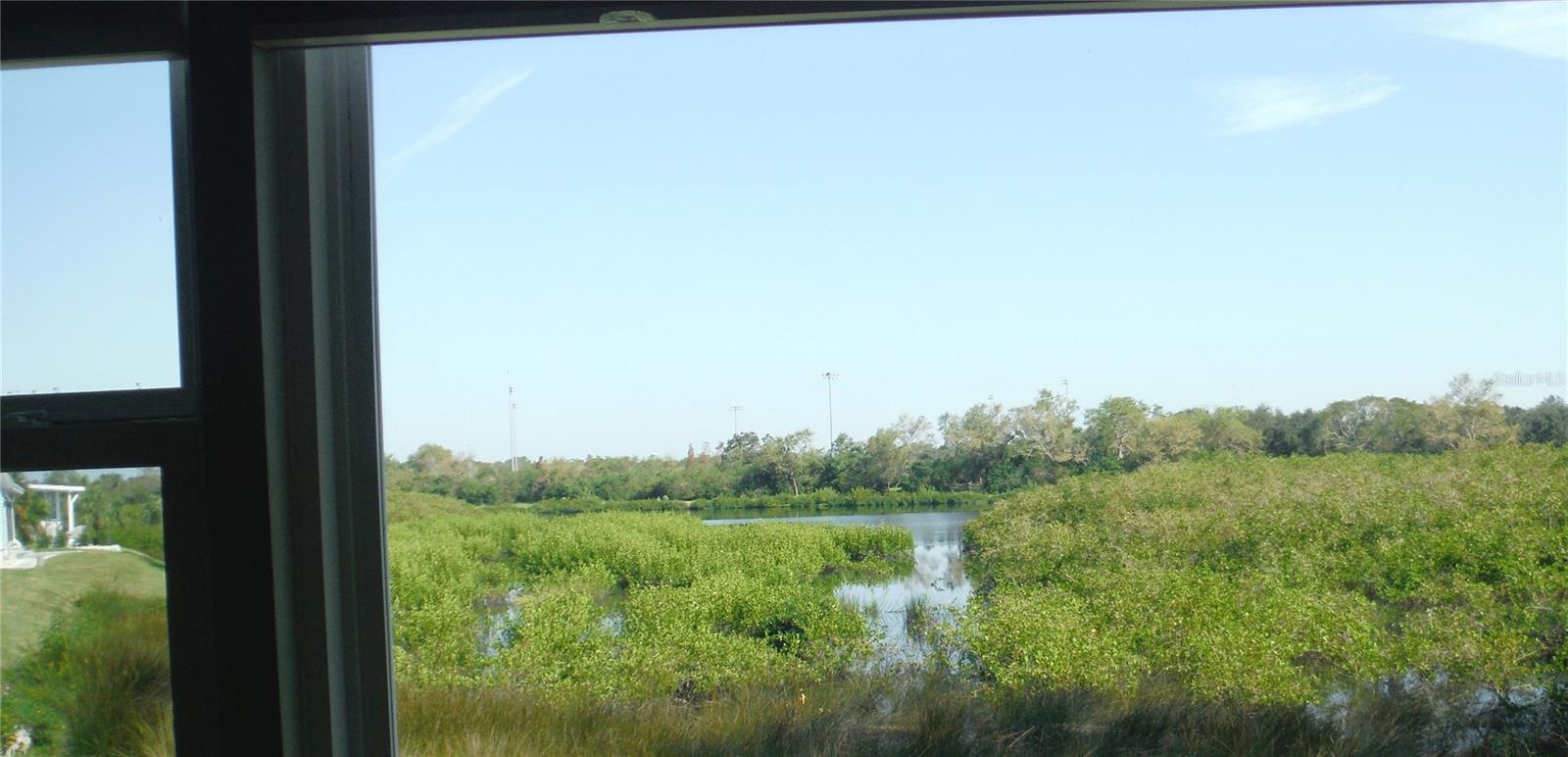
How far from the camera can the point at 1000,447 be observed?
5.71ft

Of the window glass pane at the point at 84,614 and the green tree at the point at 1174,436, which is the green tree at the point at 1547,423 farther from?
the window glass pane at the point at 84,614

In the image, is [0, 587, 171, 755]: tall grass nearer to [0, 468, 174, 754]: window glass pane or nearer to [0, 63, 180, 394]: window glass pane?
[0, 468, 174, 754]: window glass pane

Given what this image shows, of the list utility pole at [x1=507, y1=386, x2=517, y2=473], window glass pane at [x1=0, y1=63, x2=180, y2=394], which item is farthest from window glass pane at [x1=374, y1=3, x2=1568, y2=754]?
window glass pane at [x1=0, y1=63, x2=180, y2=394]

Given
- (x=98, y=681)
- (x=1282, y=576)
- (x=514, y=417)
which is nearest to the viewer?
(x=98, y=681)

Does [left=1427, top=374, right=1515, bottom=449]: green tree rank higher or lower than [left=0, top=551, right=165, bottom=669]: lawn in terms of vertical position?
higher

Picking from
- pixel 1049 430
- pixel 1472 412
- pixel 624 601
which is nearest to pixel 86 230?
pixel 624 601

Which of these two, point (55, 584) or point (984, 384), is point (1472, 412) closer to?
point (984, 384)

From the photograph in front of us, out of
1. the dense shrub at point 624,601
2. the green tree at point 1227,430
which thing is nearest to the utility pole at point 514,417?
the dense shrub at point 624,601

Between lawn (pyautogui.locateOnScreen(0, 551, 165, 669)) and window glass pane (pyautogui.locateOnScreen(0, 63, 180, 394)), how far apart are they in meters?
0.29

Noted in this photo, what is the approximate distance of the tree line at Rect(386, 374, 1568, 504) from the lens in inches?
67.0

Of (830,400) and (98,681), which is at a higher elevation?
(830,400)

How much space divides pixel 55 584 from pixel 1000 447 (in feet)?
5.31

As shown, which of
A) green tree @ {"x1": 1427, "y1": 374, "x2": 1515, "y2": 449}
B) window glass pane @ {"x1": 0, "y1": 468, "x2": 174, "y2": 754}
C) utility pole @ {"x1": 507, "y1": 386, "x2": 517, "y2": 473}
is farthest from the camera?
Answer: utility pole @ {"x1": 507, "y1": 386, "x2": 517, "y2": 473}

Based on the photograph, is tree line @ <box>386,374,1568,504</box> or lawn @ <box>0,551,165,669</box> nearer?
lawn @ <box>0,551,165,669</box>
